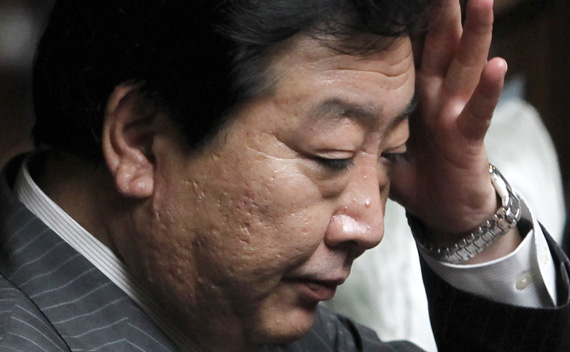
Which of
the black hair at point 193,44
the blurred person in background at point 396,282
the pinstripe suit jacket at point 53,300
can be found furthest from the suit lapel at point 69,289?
the blurred person in background at point 396,282

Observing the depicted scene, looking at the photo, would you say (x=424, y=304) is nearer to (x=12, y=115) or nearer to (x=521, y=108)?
(x=521, y=108)

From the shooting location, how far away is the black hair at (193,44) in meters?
1.24

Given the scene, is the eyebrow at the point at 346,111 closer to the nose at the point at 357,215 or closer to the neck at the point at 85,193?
the nose at the point at 357,215

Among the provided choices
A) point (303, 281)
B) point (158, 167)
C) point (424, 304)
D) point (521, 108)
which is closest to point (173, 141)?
point (158, 167)

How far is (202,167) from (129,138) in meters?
0.12

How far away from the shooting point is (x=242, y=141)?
128cm

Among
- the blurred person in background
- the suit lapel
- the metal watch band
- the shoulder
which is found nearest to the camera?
the shoulder

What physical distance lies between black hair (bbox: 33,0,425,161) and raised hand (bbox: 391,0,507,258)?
A: 0.16 meters

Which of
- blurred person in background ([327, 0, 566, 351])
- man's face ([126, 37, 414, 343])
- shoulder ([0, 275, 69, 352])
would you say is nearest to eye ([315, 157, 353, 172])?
man's face ([126, 37, 414, 343])

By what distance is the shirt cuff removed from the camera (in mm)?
1719

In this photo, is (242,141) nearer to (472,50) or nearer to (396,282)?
(472,50)

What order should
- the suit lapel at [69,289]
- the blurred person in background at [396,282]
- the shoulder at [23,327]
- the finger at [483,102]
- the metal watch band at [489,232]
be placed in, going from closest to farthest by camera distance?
the shoulder at [23,327], the suit lapel at [69,289], the finger at [483,102], the metal watch band at [489,232], the blurred person in background at [396,282]

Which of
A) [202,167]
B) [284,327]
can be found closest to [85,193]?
[202,167]

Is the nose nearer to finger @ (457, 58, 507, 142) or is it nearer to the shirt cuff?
finger @ (457, 58, 507, 142)
